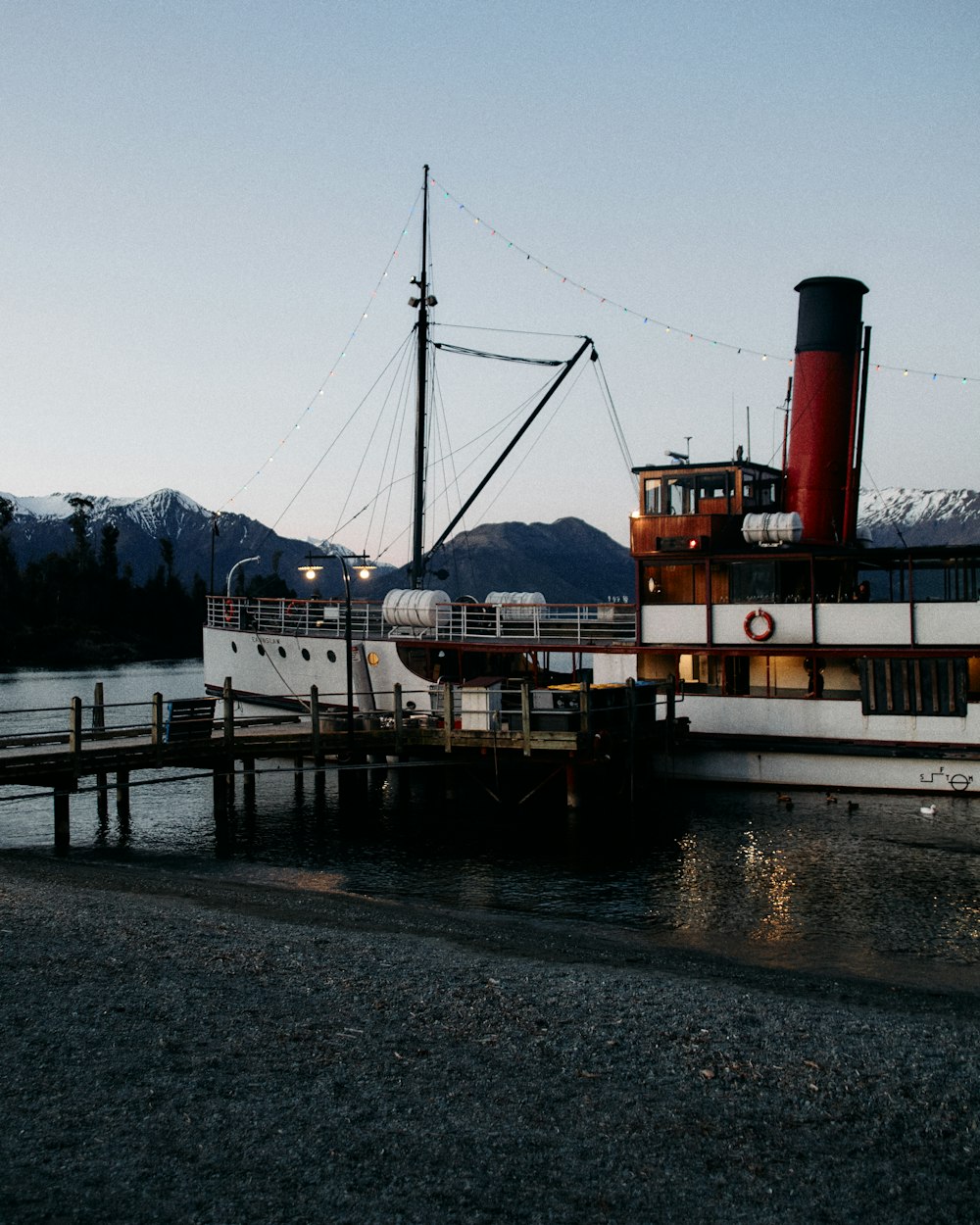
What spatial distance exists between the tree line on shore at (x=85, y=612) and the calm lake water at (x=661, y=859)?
113567 millimetres

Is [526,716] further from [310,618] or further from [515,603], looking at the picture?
[310,618]

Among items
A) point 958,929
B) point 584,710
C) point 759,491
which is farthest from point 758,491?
point 958,929

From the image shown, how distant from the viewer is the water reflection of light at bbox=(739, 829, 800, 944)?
19750 millimetres

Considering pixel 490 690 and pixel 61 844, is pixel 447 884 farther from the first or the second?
pixel 61 844

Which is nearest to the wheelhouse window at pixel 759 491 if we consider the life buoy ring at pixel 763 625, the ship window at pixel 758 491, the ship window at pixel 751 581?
the ship window at pixel 758 491

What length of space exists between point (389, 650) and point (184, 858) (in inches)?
550

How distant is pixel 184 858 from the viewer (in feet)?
87.1

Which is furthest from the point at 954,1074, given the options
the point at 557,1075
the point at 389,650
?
the point at 389,650

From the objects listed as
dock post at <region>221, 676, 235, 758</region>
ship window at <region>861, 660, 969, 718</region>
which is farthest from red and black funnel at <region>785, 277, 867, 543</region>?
dock post at <region>221, 676, 235, 758</region>

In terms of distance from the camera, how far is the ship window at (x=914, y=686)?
30.4 meters

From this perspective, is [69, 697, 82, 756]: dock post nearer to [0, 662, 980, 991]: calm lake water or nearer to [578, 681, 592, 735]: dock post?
[0, 662, 980, 991]: calm lake water

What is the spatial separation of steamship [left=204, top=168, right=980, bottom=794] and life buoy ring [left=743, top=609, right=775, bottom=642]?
5 cm

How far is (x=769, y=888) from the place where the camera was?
22.9 metres

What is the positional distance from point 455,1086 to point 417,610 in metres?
27.7
